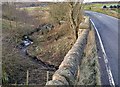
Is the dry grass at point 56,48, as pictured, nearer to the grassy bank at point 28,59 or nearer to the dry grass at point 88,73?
the grassy bank at point 28,59

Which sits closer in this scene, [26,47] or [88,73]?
[88,73]

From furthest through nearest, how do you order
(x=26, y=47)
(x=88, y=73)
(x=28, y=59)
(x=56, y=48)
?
(x=26, y=47) → (x=56, y=48) → (x=28, y=59) → (x=88, y=73)

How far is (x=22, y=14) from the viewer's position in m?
53.6

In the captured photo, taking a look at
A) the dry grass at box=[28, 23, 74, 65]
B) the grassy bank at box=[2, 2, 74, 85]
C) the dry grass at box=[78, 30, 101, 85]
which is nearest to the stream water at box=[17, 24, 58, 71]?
the grassy bank at box=[2, 2, 74, 85]

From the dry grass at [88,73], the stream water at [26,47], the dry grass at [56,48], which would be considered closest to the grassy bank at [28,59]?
the dry grass at [56,48]

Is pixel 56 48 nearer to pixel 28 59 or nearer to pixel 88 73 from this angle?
pixel 28 59

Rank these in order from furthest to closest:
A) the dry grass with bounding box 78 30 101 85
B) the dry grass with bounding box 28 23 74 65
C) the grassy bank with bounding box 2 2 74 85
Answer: the dry grass with bounding box 28 23 74 65 < the grassy bank with bounding box 2 2 74 85 < the dry grass with bounding box 78 30 101 85

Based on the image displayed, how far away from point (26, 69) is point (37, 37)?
17.8 m

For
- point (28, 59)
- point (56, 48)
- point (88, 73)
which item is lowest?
point (28, 59)

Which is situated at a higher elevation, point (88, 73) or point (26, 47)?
point (88, 73)

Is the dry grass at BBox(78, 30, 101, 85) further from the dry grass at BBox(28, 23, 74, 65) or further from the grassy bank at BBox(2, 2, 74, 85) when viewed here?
the dry grass at BBox(28, 23, 74, 65)

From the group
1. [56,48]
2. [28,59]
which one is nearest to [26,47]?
[56,48]

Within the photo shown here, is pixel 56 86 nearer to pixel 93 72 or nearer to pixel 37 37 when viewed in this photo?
pixel 93 72

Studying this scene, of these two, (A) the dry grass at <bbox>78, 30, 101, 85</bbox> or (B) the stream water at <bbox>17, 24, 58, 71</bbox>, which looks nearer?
(A) the dry grass at <bbox>78, 30, 101, 85</bbox>
